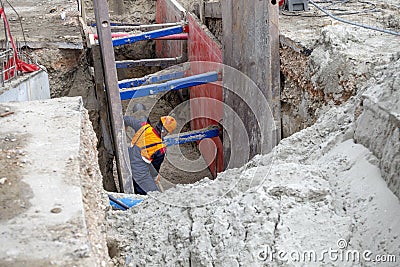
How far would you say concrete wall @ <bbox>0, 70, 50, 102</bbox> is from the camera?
311 cm

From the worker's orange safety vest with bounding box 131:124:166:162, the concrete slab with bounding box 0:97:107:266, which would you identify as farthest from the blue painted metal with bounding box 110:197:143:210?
the worker's orange safety vest with bounding box 131:124:166:162

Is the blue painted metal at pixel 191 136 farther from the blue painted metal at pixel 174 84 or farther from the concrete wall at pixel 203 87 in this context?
the blue painted metal at pixel 174 84

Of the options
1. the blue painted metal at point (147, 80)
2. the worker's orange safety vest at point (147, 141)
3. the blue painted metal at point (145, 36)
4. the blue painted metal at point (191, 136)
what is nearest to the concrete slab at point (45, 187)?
the worker's orange safety vest at point (147, 141)

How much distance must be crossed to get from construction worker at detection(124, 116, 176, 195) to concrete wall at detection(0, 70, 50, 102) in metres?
1.17

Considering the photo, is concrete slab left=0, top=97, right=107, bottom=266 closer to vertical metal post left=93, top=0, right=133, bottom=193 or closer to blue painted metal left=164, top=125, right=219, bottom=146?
vertical metal post left=93, top=0, right=133, bottom=193

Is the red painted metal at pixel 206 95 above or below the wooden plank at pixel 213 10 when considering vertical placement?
below

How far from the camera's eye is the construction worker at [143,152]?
504 cm

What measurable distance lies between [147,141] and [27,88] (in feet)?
5.81

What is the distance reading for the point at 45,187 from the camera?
1.61 m

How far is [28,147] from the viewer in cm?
193

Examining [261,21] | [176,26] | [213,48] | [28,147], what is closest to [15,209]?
[28,147]

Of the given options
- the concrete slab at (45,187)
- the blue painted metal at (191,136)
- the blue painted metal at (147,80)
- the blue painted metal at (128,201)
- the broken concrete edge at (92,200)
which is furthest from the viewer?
the blue painted metal at (147,80)

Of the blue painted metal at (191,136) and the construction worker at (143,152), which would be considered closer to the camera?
the construction worker at (143,152)

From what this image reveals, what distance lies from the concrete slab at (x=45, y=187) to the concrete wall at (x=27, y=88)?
74 centimetres
